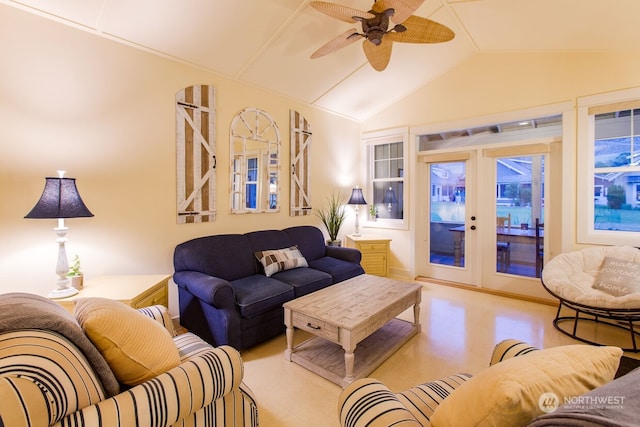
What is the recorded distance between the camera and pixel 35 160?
227cm

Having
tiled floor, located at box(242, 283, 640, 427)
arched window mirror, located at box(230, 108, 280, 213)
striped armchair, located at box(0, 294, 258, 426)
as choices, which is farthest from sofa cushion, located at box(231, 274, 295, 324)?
striped armchair, located at box(0, 294, 258, 426)

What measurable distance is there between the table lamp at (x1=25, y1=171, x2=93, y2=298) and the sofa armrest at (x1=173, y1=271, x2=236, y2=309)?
2.64ft

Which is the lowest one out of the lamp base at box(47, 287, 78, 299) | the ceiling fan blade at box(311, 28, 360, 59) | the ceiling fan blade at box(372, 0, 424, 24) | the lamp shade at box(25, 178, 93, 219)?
the lamp base at box(47, 287, 78, 299)

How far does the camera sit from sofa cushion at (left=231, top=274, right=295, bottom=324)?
2.54 m

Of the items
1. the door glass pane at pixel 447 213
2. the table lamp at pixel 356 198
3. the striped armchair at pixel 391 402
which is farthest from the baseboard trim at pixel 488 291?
the striped armchair at pixel 391 402

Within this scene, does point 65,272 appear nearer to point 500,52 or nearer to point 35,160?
point 35,160

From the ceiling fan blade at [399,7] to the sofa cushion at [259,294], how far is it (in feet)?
7.98

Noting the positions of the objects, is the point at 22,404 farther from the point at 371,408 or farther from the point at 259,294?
the point at 259,294

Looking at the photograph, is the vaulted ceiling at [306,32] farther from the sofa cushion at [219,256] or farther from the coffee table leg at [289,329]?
the coffee table leg at [289,329]

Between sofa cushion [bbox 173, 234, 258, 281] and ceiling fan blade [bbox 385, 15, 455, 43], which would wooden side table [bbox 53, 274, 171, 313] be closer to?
sofa cushion [bbox 173, 234, 258, 281]

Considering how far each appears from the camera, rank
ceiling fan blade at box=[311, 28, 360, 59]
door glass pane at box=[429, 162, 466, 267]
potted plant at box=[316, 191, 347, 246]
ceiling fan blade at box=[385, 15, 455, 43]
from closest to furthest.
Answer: ceiling fan blade at box=[385, 15, 455, 43], ceiling fan blade at box=[311, 28, 360, 59], door glass pane at box=[429, 162, 466, 267], potted plant at box=[316, 191, 347, 246]

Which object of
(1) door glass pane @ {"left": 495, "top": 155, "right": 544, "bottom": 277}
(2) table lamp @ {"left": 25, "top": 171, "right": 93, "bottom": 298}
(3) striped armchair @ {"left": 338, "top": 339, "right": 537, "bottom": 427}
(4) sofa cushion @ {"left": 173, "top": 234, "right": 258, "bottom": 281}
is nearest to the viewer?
(3) striped armchair @ {"left": 338, "top": 339, "right": 537, "bottom": 427}

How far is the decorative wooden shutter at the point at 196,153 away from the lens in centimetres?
306

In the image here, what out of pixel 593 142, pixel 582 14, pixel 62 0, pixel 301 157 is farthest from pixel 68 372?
pixel 593 142
